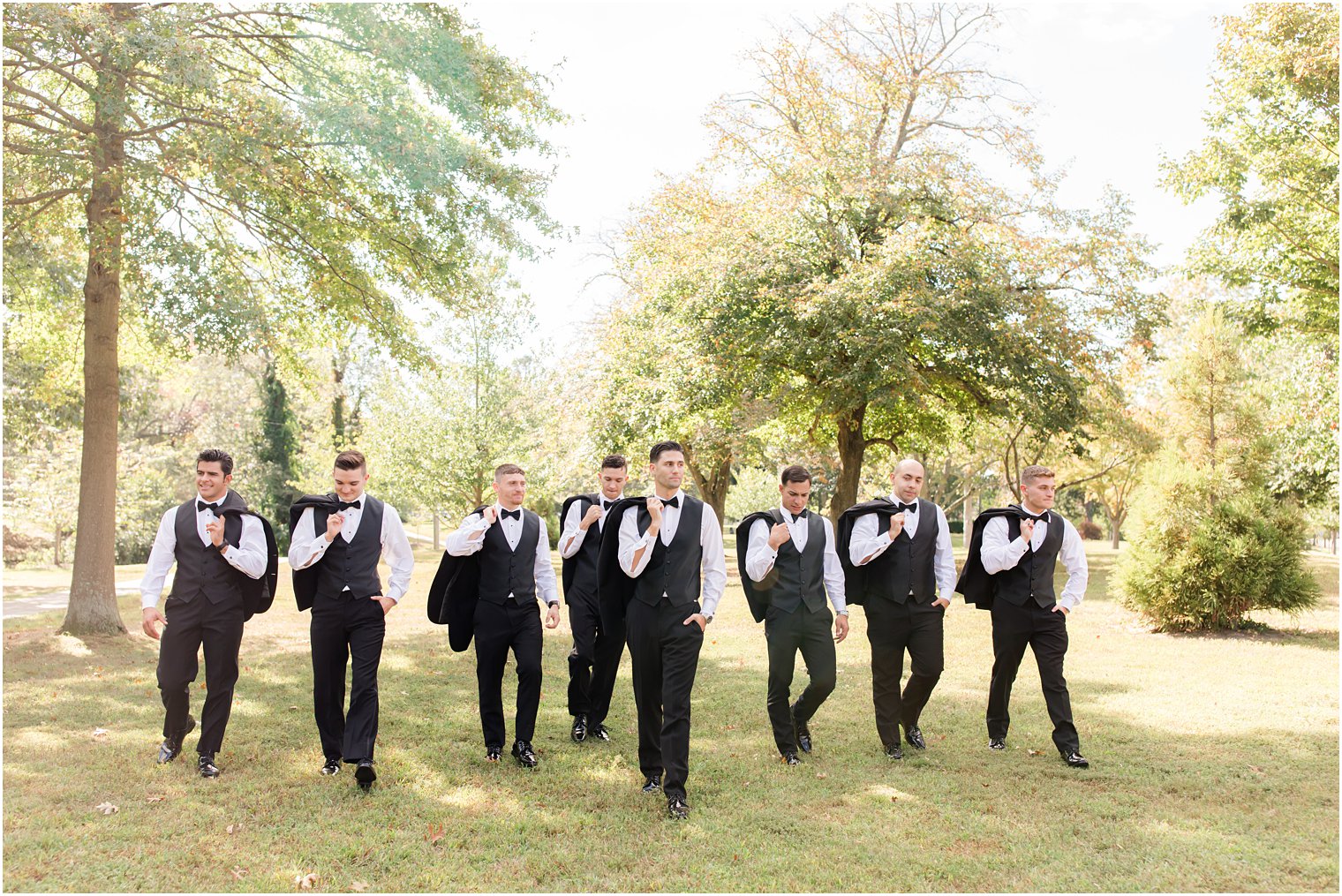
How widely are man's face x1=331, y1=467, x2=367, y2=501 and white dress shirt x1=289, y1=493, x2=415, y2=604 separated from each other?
3.5 inches

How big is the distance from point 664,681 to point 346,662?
225 centimetres

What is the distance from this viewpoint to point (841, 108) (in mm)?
21531

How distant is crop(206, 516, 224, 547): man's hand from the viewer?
6207mm

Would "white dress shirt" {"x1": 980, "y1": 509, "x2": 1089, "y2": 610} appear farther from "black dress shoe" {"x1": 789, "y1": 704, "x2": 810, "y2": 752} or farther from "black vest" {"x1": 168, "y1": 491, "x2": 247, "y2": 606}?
"black vest" {"x1": 168, "y1": 491, "x2": 247, "y2": 606}

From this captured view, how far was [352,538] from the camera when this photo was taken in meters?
6.21

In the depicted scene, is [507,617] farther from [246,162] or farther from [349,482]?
[246,162]

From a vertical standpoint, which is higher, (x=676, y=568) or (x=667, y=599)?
(x=676, y=568)

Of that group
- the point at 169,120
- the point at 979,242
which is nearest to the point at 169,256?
the point at 169,120

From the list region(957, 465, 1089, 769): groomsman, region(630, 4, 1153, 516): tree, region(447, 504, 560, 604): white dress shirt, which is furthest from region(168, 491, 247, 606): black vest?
region(630, 4, 1153, 516): tree

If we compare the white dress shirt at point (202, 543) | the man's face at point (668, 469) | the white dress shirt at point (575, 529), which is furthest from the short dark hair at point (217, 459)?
the man's face at point (668, 469)

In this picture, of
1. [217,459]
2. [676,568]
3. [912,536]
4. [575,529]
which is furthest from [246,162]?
[912,536]

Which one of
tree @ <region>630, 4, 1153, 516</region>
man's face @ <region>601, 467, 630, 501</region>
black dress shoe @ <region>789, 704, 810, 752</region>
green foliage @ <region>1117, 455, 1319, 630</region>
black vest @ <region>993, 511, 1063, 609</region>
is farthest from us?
tree @ <region>630, 4, 1153, 516</region>

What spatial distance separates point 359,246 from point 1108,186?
1611 centimetres

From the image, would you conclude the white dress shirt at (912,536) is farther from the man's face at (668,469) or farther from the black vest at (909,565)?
the man's face at (668,469)
